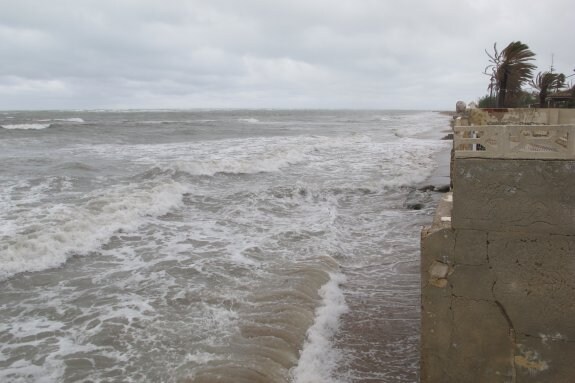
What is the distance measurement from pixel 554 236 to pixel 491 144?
82 cm

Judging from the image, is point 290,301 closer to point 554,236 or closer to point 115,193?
point 554,236

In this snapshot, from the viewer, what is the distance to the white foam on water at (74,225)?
7418mm

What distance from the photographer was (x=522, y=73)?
16141 mm

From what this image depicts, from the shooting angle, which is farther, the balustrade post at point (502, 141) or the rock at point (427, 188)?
the rock at point (427, 188)

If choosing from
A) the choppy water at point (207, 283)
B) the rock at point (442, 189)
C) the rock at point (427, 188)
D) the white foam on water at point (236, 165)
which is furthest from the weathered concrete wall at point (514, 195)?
the white foam on water at point (236, 165)

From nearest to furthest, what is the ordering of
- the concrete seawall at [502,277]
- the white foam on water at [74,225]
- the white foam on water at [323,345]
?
the concrete seawall at [502,277], the white foam on water at [323,345], the white foam on water at [74,225]

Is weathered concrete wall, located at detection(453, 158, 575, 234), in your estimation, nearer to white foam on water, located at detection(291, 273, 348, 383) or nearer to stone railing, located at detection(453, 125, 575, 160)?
stone railing, located at detection(453, 125, 575, 160)

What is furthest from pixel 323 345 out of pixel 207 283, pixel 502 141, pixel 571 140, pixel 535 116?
pixel 535 116

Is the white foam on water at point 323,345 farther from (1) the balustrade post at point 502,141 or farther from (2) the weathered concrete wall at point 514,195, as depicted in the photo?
(1) the balustrade post at point 502,141

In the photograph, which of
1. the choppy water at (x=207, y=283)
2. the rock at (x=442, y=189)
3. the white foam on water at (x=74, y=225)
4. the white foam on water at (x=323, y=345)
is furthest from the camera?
the rock at (x=442, y=189)

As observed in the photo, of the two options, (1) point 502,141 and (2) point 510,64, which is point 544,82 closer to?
(2) point 510,64

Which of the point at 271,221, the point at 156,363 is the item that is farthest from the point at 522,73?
the point at 156,363

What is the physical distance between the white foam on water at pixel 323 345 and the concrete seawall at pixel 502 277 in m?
1.04

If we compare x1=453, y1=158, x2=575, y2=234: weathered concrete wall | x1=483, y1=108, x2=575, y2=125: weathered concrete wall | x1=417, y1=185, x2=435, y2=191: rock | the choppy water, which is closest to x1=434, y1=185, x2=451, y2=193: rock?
x1=417, y1=185, x2=435, y2=191: rock
